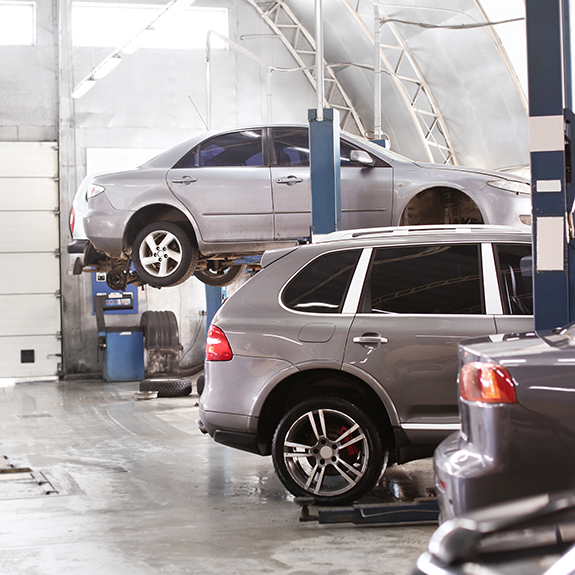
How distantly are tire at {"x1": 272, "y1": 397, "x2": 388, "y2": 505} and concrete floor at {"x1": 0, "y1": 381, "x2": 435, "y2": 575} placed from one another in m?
0.25

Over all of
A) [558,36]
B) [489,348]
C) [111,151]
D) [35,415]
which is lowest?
[35,415]

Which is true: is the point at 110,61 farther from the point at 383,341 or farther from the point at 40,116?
the point at 383,341

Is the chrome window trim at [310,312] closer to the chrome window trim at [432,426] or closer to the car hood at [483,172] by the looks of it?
the chrome window trim at [432,426]

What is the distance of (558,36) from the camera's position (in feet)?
13.6

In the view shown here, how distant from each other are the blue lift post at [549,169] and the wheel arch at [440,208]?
124 inches

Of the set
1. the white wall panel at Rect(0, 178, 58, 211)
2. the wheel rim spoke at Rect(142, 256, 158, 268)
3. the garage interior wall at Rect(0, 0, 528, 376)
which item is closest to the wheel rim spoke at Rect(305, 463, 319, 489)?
the wheel rim spoke at Rect(142, 256, 158, 268)

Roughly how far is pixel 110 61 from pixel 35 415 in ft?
19.5

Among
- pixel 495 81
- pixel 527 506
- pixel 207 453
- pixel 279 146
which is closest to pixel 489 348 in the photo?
pixel 527 506

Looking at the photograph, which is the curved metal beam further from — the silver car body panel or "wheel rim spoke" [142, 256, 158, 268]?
"wheel rim spoke" [142, 256, 158, 268]

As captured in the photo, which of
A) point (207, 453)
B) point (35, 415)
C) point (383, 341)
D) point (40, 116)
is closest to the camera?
point (383, 341)

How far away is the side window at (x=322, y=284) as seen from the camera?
4605 millimetres

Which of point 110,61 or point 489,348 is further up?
point 110,61

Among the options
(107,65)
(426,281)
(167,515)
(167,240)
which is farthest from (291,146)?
(107,65)

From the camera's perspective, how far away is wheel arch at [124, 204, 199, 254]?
7.83 meters
